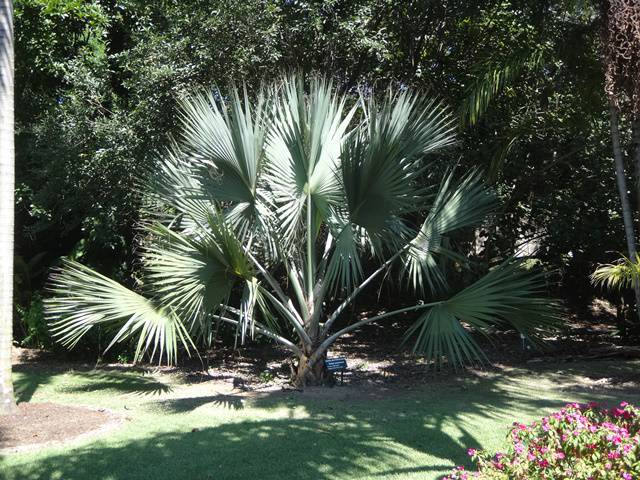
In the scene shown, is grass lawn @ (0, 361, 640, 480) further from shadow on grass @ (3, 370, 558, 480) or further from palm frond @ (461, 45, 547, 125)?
palm frond @ (461, 45, 547, 125)

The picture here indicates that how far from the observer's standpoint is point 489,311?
722 cm

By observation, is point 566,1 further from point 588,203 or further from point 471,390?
point 471,390

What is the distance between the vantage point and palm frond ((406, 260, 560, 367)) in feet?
23.4

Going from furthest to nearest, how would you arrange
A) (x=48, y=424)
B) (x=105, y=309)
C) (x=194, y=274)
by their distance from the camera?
1. (x=105, y=309)
2. (x=194, y=274)
3. (x=48, y=424)

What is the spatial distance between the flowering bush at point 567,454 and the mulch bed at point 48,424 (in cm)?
407

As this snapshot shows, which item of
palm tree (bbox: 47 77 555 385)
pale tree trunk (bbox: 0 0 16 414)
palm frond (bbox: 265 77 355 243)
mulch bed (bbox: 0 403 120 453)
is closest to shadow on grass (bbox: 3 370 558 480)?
mulch bed (bbox: 0 403 120 453)

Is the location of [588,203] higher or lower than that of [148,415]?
higher

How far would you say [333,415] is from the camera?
7156 millimetres

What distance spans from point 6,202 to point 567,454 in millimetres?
5886

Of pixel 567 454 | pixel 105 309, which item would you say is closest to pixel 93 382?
pixel 105 309

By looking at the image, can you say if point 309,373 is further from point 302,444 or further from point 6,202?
point 6,202

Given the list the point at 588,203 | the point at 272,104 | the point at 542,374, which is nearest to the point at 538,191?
the point at 588,203

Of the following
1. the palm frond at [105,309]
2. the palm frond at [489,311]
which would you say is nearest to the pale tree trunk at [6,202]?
the palm frond at [105,309]

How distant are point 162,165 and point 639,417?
6204mm
